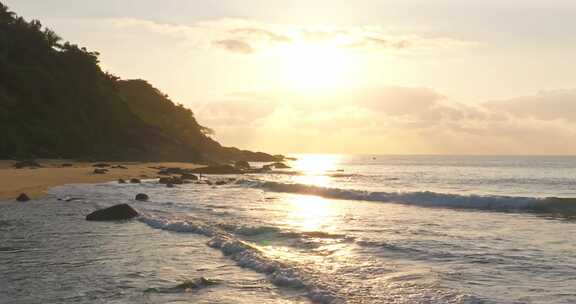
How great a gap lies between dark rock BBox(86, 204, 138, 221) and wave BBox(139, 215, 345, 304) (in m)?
1.06

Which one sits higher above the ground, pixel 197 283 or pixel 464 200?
pixel 464 200

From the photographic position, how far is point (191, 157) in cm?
9888

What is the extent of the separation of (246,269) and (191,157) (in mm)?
88454

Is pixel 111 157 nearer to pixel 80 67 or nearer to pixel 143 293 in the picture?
pixel 80 67

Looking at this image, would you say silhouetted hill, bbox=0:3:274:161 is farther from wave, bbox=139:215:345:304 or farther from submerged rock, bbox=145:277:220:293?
submerged rock, bbox=145:277:220:293

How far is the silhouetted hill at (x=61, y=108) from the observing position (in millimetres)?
65812

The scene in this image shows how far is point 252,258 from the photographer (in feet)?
42.5

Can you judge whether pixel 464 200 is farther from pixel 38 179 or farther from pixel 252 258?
pixel 38 179

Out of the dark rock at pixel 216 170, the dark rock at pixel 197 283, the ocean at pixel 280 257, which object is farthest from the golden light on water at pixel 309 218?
the dark rock at pixel 216 170

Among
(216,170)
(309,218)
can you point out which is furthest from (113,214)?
(216,170)

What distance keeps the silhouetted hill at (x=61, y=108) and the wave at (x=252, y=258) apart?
4751 centimetres

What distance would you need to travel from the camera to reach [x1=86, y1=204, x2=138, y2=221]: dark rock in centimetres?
1988

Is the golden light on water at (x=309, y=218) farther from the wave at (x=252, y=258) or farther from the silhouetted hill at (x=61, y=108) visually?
the silhouetted hill at (x=61, y=108)

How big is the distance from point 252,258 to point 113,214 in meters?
9.31
